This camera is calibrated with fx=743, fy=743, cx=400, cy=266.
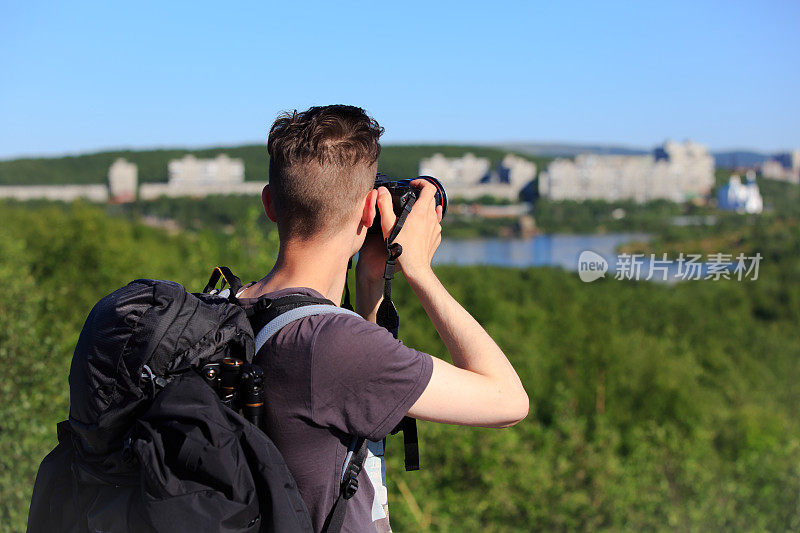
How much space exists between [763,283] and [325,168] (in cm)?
5451

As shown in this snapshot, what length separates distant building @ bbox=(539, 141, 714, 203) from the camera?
53000 millimetres

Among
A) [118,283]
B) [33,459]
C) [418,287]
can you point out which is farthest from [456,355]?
[118,283]

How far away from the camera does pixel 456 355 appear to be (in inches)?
54.9

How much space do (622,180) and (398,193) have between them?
57.7 metres

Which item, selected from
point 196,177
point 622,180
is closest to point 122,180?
point 196,177

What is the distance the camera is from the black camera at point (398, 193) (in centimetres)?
154

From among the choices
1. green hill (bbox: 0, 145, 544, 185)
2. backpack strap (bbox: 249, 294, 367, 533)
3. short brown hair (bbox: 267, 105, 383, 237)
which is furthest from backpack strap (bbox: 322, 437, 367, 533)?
green hill (bbox: 0, 145, 544, 185)

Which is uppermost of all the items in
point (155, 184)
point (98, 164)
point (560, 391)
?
point (98, 164)

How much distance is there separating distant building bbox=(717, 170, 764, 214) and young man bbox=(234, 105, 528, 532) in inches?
1794

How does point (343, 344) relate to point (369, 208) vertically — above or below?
below

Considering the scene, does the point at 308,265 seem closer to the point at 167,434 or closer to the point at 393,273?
the point at 393,273

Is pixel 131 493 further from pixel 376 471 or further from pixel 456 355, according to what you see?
pixel 456 355

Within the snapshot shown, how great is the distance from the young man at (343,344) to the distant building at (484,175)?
1915 inches

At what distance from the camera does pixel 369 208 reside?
1.46 metres
